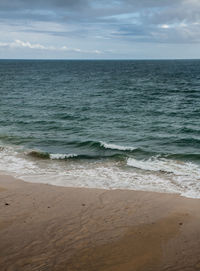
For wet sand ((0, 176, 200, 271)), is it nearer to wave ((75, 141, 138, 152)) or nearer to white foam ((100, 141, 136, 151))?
white foam ((100, 141, 136, 151))

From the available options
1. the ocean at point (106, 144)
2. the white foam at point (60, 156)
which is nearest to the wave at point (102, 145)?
the ocean at point (106, 144)

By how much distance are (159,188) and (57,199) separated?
467 cm

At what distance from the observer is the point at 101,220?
10539mm

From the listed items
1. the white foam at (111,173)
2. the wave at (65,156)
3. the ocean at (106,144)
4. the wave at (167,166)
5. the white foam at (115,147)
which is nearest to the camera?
the white foam at (111,173)

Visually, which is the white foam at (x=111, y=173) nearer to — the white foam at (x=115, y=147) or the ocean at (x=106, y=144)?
the ocean at (x=106, y=144)

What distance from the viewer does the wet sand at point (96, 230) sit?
27.3 feet

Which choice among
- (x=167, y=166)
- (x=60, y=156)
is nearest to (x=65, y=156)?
(x=60, y=156)

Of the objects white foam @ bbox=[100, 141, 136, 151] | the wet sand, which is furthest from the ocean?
the wet sand

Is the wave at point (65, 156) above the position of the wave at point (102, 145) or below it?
below

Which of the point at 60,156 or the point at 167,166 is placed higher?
the point at 60,156

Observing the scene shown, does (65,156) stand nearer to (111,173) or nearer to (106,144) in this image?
(106,144)

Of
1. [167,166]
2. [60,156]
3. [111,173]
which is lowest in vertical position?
[111,173]

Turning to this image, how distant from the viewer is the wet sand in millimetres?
8328

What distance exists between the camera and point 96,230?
988cm
